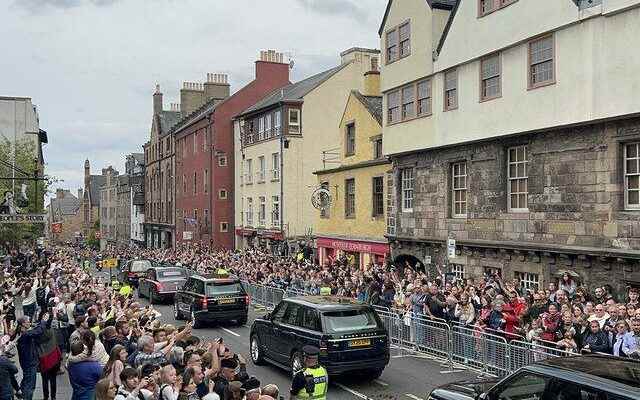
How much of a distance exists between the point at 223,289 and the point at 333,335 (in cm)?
857

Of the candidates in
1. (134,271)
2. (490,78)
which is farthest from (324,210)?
(490,78)

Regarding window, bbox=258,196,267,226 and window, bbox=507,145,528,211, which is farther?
window, bbox=258,196,267,226

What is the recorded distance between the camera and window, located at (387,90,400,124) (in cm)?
2731

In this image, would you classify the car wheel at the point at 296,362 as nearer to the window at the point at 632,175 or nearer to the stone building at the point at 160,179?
the window at the point at 632,175

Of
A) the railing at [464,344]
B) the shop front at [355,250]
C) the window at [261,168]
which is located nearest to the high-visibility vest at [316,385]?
the railing at [464,344]

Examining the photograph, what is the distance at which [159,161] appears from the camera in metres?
74.3

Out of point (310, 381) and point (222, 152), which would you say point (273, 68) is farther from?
point (310, 381)

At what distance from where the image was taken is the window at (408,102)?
86.0 ft

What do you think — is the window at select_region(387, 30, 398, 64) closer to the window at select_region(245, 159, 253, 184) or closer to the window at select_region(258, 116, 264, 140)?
the window at select_region(258, 116, 264, 140)

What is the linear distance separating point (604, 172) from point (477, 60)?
6.78 m

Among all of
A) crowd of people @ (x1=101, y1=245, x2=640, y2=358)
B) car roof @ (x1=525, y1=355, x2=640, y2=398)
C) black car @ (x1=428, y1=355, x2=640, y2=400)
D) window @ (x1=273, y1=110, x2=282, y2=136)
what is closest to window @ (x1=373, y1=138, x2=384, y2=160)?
crowd of people @ (x1=101, y1=245, x2=640, y2=358)

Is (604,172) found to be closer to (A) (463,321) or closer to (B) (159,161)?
(A) (463,321)

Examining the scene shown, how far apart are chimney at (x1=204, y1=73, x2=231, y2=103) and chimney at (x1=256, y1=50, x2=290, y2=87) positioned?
39.2 feet

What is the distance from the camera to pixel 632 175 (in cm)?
1711
